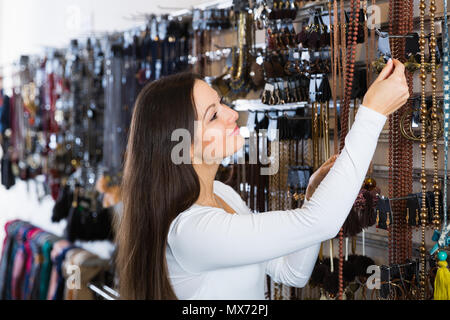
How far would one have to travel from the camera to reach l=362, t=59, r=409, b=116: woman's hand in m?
0.88

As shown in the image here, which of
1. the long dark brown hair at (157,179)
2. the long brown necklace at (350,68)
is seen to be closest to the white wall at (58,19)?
the long brown necklace at (350,68)

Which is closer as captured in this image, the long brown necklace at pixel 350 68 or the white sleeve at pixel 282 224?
the white sleeve at pixel 282 224

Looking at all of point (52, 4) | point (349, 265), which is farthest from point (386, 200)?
point (52, 4)

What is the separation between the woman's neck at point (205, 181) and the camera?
43.9 inches

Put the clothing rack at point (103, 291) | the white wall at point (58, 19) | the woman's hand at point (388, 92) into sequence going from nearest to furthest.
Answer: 1. the woman's hand at point (388, 92)
2. the clothing rack at point (103, 291)
3. the white wall at point (58, 19)

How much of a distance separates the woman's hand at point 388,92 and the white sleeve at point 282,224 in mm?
15

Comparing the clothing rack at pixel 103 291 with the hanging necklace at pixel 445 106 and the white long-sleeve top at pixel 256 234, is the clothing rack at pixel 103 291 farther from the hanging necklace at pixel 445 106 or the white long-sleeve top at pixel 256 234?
the hanging necklace at pixel 445 106

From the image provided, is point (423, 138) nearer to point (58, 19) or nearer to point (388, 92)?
point (388, 92)

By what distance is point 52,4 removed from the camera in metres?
3.31

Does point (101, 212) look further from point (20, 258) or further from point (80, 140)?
point (20, 258)

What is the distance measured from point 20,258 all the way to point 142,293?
193cm

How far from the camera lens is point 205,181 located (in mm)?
1127

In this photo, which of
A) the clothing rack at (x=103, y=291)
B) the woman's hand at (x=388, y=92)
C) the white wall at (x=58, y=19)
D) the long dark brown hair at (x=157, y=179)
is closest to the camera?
the woman's hand at (x=388, y=92)

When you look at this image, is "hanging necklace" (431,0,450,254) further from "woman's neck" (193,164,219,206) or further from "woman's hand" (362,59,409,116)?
"woman's neck" (193,164,219,206)
